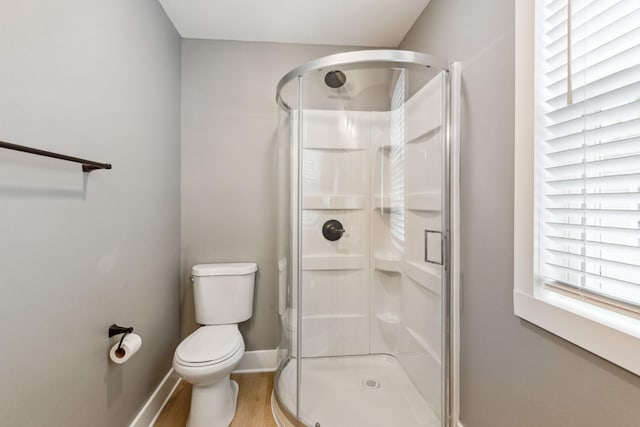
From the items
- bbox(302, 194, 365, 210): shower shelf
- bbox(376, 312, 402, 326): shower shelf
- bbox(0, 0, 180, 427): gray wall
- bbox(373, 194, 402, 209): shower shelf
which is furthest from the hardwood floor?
bbox(373, 194, 402, 209): shower shelf

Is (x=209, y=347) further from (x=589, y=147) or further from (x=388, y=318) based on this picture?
(x=589, y=147)

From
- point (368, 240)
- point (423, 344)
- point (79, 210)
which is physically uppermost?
point (79, 210)

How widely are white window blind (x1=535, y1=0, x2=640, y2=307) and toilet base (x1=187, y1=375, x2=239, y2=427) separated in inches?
65.9

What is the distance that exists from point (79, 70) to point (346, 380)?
6.17ft

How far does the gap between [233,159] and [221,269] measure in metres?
0.81

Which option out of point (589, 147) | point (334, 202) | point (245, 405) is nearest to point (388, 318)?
point (334, 202)

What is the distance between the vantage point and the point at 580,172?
2.98 feet

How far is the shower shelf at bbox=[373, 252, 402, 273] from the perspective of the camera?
1.61 meters

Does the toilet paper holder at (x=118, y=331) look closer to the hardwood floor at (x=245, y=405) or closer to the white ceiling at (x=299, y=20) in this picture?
the hardwood floor at (x=245, y=405)

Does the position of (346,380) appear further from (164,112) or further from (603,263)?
(164,112)

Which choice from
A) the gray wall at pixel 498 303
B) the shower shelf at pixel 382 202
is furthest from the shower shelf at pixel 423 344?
the shower shelf at pixel 382 202

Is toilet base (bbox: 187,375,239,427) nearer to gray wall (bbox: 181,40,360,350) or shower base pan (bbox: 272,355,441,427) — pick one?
shower base pan (bbox: 272,355,441,427)

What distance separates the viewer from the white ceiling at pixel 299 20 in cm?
182

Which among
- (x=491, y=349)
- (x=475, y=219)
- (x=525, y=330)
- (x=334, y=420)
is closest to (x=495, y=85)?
(x=475, y=219)
